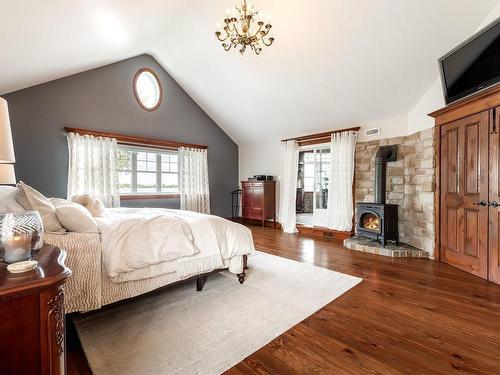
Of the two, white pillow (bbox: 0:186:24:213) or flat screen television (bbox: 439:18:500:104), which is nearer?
white pillow (bbox: 0:186:24:213)

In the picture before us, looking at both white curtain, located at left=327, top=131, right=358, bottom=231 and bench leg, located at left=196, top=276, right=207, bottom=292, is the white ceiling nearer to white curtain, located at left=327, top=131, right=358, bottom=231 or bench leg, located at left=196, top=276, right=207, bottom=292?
white curtain, located at left=327, top=131, right=358, bottom=231

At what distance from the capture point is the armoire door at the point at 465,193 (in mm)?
2840

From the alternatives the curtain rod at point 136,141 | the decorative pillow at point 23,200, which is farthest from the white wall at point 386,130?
the decorative pillow at point 23,200

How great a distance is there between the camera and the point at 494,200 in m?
2.71

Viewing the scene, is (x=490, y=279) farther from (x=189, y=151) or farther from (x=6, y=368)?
(x=189, y=151)

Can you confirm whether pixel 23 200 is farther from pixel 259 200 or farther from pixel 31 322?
pixel 259 200

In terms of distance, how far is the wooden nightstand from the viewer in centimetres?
75

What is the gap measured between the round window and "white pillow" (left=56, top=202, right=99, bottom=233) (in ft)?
12.8

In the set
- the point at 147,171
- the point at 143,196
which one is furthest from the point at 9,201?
the point at 147,171

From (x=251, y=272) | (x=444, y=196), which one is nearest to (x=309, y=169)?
(x=444, y=196)

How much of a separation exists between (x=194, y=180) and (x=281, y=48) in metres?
3.45

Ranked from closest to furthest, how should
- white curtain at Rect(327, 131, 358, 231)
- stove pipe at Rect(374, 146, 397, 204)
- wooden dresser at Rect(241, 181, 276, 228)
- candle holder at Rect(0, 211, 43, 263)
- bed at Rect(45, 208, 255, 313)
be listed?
1. candle holder at Rect(0, 211, 43, 263)
2. bed at Rect(45, 208, 255, 313)
3. stove pipe at Rect(374, 146, 397, 204)
4. white curtain at Rect(327, 131, 358, 231)
5. wooden dresser at Rect(241, 181, 276, 228)

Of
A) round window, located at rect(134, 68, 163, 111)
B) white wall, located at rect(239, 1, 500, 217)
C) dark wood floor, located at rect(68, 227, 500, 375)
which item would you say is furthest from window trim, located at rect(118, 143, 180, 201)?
dark wood floor, located at rect(68, 227, 500, 375)

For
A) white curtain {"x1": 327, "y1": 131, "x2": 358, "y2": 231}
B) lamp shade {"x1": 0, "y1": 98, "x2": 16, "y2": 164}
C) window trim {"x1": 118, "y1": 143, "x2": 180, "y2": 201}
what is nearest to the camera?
lamp shade {"x1": 0, "y1": 98, "x2": 16, "y2": 164}
